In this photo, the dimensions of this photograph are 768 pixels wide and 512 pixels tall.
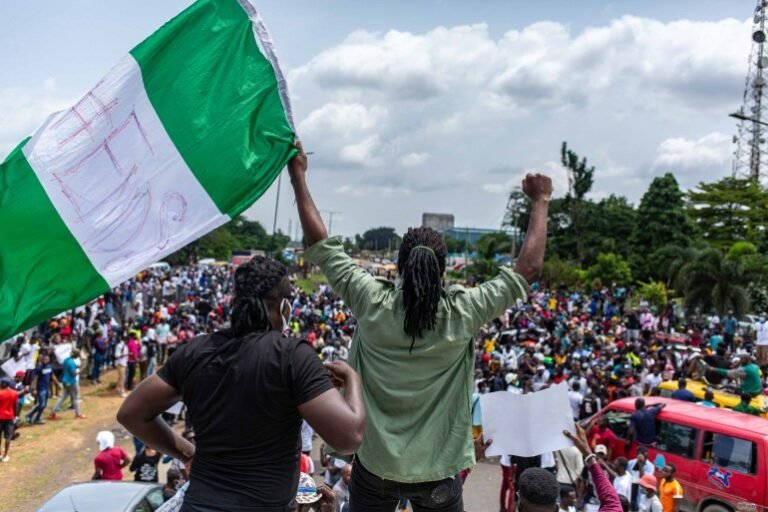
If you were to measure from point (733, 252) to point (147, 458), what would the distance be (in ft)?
77.9

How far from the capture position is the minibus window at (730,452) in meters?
8.21

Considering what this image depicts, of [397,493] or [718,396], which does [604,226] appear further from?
[397,493]

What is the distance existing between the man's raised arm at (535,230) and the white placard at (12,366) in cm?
1246

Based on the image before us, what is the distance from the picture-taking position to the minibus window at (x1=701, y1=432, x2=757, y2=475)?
8.21 meters

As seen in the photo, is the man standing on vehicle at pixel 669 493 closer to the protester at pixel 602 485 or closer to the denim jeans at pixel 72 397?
the protester at pixel 602 485

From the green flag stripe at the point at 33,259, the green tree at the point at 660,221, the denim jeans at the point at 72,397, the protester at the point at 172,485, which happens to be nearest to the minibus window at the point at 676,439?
the protester at the point at 172,485

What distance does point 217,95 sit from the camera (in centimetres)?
330

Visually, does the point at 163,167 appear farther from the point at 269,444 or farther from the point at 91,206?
the point at 269,444

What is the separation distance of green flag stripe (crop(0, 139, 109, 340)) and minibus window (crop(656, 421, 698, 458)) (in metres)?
8.15

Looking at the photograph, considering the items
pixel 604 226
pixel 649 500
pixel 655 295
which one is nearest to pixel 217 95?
pixel 649 500

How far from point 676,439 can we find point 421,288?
26.6 feet

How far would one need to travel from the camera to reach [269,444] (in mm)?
1963

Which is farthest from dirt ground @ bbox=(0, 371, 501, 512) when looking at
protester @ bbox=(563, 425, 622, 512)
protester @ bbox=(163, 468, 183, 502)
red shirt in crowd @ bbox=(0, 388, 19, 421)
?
protester @ bbox=(563, 425, 622, 512)

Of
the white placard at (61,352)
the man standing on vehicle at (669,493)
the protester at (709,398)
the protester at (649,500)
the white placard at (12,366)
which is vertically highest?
the protester at (709,398)
